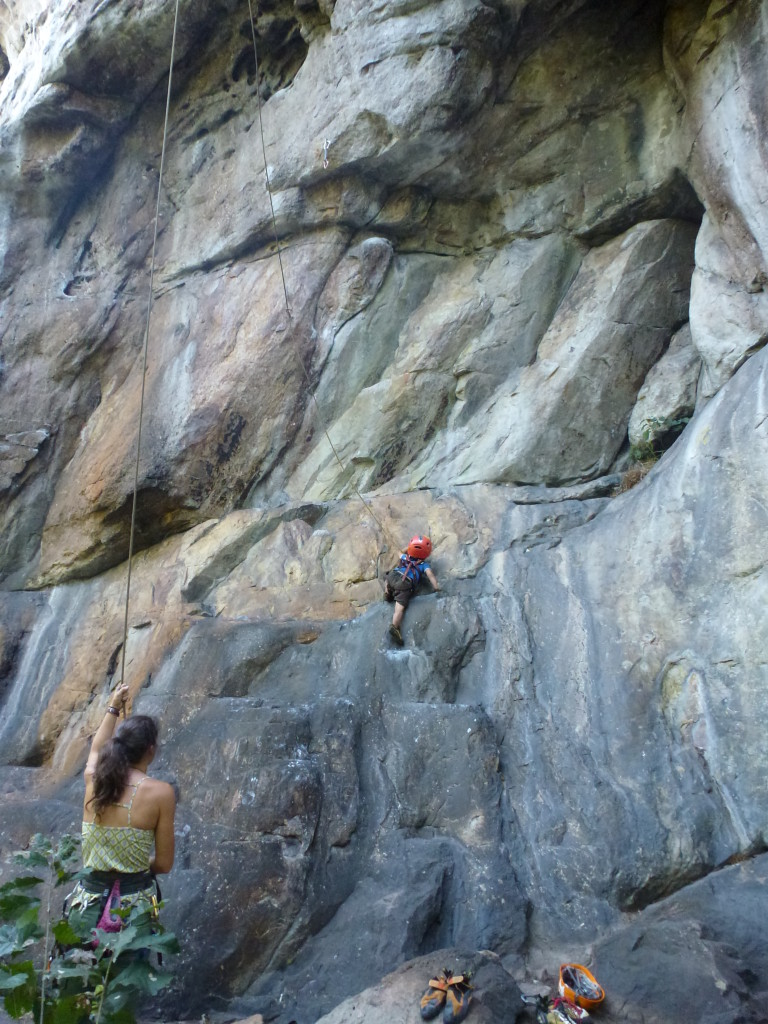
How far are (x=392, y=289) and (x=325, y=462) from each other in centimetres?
206

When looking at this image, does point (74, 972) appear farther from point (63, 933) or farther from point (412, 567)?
point (412, 567)

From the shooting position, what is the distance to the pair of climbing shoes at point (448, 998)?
386 centimetres

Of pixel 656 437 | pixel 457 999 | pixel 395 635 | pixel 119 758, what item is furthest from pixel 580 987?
pixel 656 437

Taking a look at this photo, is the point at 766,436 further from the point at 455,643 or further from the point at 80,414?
the point at 80,414

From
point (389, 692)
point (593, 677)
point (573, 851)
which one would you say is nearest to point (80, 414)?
point (389, 692)

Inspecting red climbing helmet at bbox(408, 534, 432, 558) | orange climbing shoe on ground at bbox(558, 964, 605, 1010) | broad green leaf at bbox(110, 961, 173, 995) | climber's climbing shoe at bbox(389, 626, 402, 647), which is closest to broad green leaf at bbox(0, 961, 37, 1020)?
broad green leaf at bbox(110, 961, 173, 995)

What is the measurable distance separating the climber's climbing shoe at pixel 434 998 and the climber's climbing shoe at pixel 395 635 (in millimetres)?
2787

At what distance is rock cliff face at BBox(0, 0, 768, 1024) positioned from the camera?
5066 millimetres

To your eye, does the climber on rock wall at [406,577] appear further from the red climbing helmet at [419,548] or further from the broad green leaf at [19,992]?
the broad green leaf at [19,992]

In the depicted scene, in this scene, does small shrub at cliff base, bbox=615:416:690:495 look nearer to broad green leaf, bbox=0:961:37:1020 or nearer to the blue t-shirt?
the blue t-shirt

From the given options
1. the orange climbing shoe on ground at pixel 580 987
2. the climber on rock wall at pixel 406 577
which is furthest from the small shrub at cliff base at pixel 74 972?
the climber on rock wall at pixel 406 577

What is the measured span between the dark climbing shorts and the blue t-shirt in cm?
5

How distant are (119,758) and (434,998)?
6.13ft

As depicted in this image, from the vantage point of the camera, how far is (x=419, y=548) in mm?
7109
